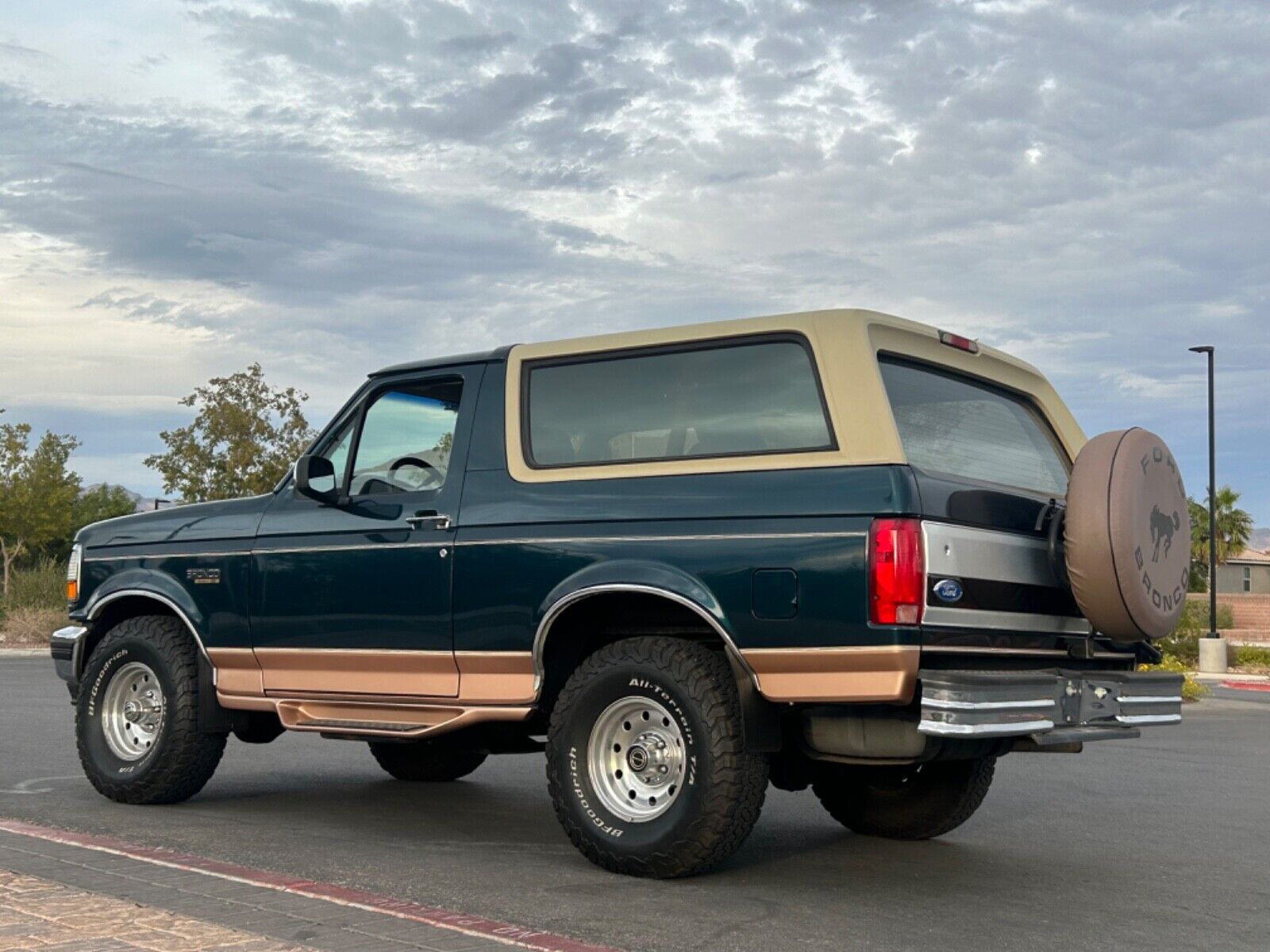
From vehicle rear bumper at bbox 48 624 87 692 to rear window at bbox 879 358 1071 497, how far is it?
5006 millimetres

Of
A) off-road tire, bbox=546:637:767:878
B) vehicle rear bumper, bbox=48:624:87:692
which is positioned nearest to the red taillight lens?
off-road tire, bbox=546:637:767:878

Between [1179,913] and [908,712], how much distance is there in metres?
1.43

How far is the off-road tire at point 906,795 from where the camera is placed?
7.59 meters

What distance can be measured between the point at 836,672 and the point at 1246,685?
23.3 meters

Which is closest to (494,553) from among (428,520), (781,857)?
(428,520)

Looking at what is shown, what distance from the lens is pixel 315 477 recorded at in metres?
8.00

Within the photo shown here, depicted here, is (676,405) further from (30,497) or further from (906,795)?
(30,497)

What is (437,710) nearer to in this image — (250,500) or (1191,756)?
(250,500)

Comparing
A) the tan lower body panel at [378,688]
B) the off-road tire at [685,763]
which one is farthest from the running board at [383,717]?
the off-road tire at [685,763]

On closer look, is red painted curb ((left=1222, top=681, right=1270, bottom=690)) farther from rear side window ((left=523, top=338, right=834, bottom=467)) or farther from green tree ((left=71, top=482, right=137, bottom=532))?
green tree ((left=71, top=482, right=137, bottom=532))

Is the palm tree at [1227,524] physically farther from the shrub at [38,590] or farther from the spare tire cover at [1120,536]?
the spare tire cover at [1120,536]

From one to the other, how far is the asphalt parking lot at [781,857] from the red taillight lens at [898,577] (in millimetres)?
1175

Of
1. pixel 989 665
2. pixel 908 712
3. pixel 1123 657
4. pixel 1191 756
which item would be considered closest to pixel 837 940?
pixel 908 712

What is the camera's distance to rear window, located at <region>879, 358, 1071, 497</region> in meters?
6.64
